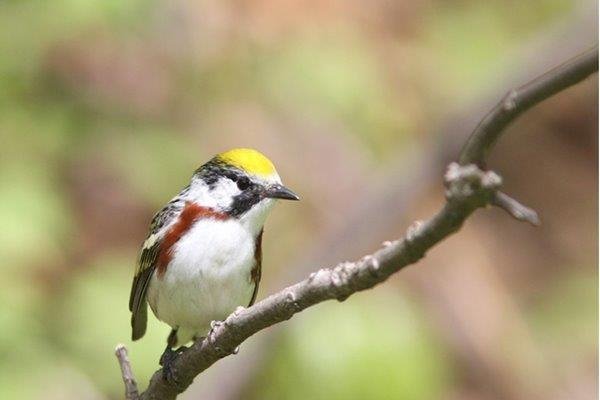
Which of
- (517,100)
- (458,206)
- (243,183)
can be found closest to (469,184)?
(458,206)

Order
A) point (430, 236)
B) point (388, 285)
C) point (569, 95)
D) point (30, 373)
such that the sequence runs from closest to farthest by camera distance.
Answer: point (430, 236) → point (30, 373) → point (388, 285) → point (569, 95)

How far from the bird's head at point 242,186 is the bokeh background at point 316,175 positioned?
117 centimetres

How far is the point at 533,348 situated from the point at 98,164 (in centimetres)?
291

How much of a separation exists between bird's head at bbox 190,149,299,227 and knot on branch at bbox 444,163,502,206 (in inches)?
69.6

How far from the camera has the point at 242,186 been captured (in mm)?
3451

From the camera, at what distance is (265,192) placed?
3.40m

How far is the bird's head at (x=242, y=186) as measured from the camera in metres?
3.39

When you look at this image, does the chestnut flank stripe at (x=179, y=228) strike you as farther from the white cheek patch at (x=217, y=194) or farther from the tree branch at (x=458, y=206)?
the tree branch at (x=458, y=206)

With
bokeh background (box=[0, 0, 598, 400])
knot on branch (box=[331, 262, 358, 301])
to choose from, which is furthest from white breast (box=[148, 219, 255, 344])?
knot on branch (box=[331, 262, 358, 301])

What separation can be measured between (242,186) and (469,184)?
1.97 meters

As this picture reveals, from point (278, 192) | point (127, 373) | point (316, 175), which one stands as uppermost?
point (316, 175)

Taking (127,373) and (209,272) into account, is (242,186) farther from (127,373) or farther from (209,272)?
(127,373)

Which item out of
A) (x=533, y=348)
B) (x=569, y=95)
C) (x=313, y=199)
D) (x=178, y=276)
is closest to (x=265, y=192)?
(x=178, y=276)

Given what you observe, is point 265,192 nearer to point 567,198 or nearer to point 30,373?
point 30,373
